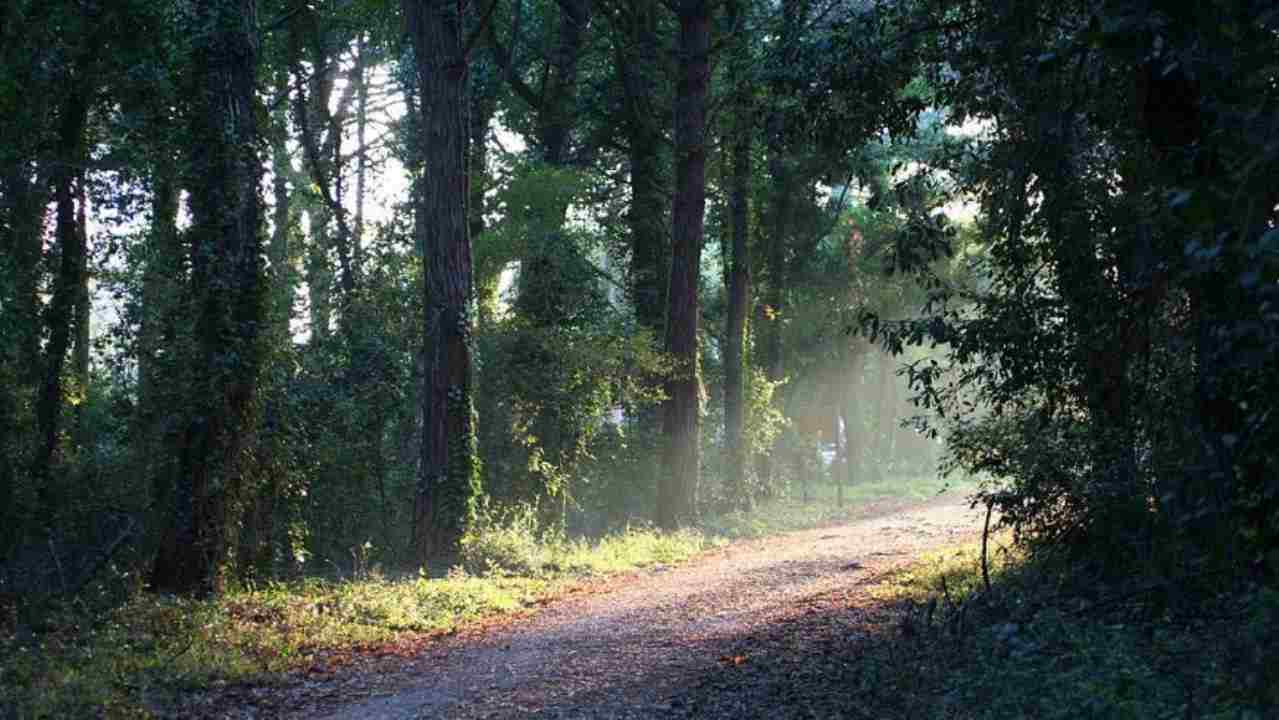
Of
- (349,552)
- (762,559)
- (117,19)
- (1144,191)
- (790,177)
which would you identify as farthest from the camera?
(790,177)

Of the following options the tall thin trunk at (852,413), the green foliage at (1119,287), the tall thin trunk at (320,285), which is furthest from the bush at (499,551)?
the tall thin trunk at (852,413)

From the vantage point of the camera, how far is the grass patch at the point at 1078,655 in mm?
5918

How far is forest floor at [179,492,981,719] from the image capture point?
312 inches

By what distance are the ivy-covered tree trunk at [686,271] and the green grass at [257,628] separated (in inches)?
215

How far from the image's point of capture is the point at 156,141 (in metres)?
12.7

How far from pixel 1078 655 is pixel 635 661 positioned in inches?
145

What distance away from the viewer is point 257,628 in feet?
34.3

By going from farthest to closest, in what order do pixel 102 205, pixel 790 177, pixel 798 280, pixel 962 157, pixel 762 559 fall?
pixel 798 280, pixel 790 177, pixel 762 559, pixel 102 205, pixel 962 157

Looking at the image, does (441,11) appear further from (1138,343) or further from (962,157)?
(1138,343)

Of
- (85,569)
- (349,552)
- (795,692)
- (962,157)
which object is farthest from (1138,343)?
(349,552)

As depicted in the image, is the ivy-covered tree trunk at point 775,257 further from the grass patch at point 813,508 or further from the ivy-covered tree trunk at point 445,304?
the ivy-covered tree trunk at point 445,304

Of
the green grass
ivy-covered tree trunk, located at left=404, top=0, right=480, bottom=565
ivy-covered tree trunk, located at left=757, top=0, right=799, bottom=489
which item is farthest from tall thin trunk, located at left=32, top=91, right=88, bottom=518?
A: ivy-covered tree trunk, located at left=757, top=0, right=799, bottom=489

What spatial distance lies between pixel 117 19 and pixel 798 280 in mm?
31784

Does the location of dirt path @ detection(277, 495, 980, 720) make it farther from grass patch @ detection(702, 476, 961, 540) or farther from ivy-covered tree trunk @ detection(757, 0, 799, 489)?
ivy-covered tree trunk @ detection(757, 0, 799, 489)
